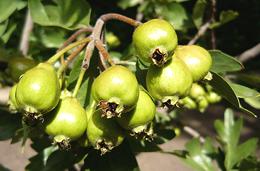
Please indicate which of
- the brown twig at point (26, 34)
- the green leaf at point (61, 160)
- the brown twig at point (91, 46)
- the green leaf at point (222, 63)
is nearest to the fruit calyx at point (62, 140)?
the brown twig at point (91, 46)

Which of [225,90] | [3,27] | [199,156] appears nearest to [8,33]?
[3,27]

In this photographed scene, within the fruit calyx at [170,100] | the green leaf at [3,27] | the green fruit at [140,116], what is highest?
the fruit calyx at [170,100]

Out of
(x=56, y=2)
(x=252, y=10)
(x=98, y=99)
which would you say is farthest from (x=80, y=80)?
(x=252, y=10)

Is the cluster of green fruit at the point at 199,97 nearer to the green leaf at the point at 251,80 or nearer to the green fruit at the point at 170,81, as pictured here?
the green leaf at the point at 251,80

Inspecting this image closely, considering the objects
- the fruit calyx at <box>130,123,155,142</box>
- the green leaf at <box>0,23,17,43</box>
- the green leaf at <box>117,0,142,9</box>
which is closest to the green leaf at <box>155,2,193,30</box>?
the green leaf at <box>117,0,142,9</box>

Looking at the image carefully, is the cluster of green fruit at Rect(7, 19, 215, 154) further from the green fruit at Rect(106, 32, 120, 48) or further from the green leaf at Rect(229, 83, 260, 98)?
the green fruit at Rect(106, 32, 120, 48)

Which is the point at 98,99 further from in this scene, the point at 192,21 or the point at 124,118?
→ the point at 192,21

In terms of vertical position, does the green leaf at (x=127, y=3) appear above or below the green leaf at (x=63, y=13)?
below
